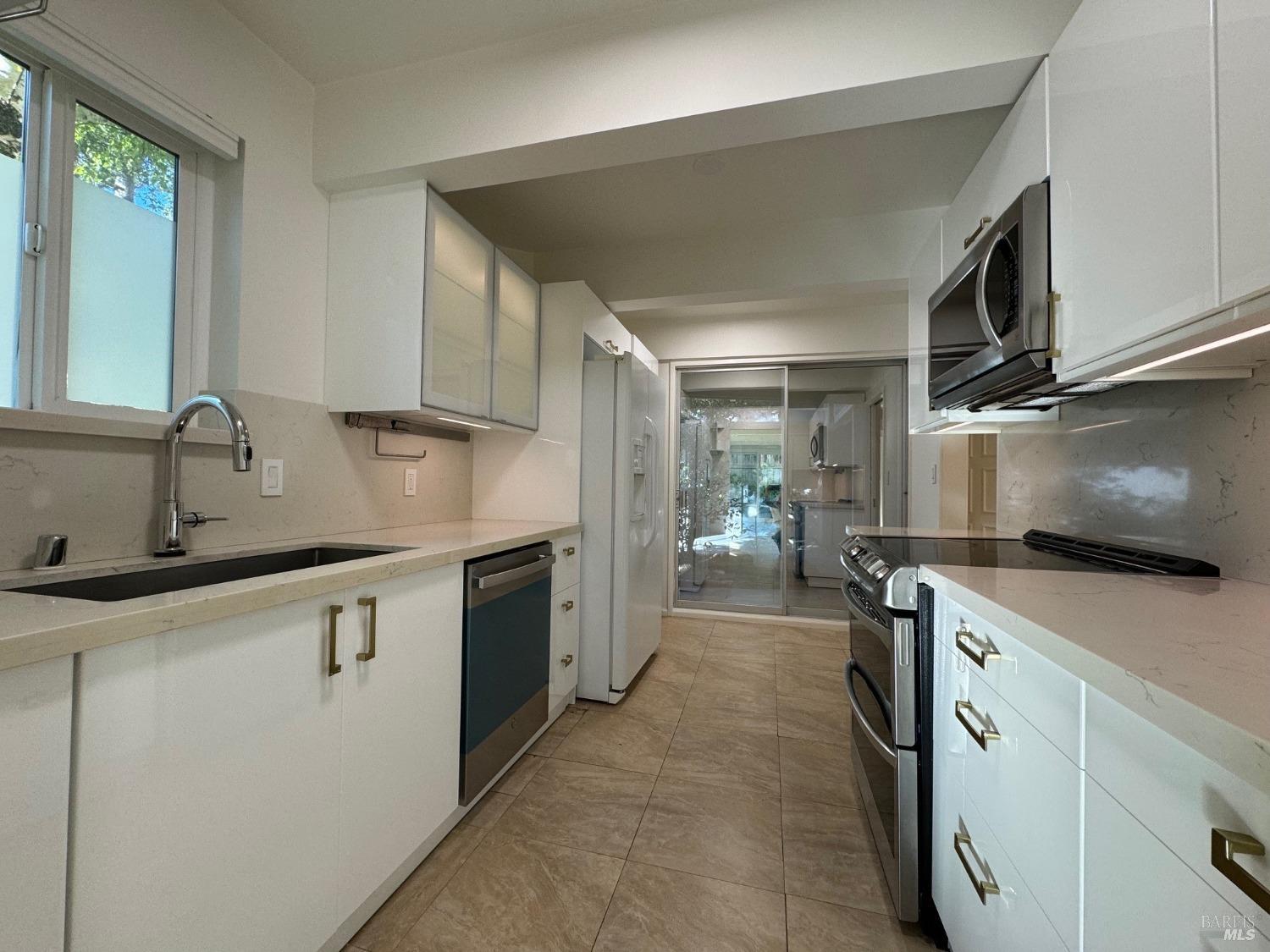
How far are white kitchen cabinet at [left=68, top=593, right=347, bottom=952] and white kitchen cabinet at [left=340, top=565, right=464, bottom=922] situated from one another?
0.04m

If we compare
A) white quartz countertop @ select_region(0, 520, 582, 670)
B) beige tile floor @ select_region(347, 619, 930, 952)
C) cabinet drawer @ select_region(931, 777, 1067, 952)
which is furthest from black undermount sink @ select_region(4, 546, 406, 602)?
cabinet drawer @ select_region(931, 777, 1067, 952)

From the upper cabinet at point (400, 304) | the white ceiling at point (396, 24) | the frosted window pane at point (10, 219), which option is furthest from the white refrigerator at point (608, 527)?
the frosted window pane at point (10, 219)

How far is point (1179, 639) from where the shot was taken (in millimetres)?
647

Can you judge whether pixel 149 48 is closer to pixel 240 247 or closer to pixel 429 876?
pixel 240 247

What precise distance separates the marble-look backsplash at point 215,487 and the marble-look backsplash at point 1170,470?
2.54 m

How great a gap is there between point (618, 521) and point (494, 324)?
110cm

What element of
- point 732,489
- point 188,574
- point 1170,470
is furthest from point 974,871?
point 732,489

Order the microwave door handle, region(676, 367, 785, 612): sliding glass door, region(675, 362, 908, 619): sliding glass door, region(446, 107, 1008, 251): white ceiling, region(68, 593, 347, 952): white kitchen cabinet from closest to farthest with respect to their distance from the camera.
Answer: region(68, 593, 347, 952): white kitchen cabinet → the microwave door handle → region(446, 107, 1008, 251): white ceiling → region(675, 362, 908, 619): sliding glass door → region(676, 367, 785, 612): sliding glass door

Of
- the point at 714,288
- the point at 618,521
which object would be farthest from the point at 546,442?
the point at 714,288

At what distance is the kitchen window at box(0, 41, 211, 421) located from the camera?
1225 mm

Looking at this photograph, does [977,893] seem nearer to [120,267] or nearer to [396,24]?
[120,267]

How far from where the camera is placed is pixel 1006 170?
1.44m

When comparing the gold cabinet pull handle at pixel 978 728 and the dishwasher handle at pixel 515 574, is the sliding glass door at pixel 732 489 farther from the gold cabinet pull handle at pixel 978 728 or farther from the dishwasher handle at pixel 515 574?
the gold cabinet pull handle at pixel 978 728

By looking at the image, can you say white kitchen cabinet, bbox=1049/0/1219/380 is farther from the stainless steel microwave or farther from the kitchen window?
the kitchen window
